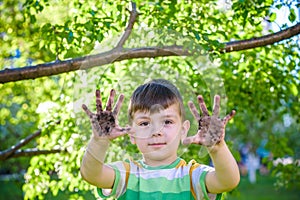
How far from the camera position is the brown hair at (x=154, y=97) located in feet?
7.14

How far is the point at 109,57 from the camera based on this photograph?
2.67 meters

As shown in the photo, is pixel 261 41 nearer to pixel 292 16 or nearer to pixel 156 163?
pixel 292 16

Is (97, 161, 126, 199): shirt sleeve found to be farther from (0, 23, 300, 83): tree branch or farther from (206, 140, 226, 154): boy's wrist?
(0, 23, 300, 83): tree branch

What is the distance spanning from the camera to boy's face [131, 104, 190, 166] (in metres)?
2.13

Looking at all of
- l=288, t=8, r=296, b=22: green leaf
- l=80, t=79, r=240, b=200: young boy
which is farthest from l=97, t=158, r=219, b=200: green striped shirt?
l=288, t=8, r=296, b=22: green leaf

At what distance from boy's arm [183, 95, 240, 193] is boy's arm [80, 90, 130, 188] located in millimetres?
224

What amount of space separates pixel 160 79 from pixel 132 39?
0.42m

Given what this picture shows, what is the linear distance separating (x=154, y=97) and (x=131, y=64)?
1.59 m

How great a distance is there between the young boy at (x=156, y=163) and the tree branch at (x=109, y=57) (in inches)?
15.5

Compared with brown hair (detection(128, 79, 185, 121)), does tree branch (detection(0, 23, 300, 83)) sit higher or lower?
higher

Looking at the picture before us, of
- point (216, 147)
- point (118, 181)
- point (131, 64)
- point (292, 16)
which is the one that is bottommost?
point (118, 181)

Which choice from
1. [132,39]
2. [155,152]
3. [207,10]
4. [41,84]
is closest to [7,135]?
[41,84]

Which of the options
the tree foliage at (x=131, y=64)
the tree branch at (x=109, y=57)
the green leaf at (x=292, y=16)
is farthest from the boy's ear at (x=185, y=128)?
the green leaf at (x=292, y=16)

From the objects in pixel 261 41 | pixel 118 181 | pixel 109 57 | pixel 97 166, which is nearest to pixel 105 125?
pixel 97 166
